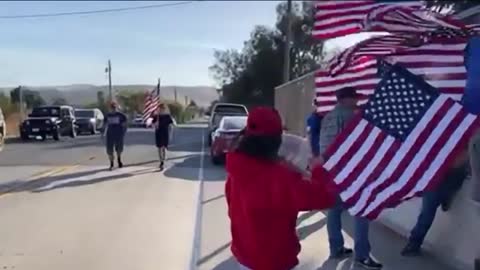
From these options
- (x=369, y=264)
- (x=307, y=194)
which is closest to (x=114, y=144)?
(x=369, y=264)

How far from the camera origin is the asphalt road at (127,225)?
7980 mm

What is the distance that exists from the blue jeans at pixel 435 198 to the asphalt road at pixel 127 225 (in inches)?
13.8

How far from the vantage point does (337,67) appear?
25.2ft

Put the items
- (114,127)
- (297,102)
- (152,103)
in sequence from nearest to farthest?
(114,127), (297,102), (152,103)

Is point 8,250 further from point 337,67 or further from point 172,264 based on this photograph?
point 337,67

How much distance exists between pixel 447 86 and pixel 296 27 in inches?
1988

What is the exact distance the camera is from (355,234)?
7434mm

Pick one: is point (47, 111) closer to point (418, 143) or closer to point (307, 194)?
point (418, 143)

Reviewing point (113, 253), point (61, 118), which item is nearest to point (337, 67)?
point (113, 253)

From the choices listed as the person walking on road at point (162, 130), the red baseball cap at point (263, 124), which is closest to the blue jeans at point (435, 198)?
the red baseball cap at point (263, 124)

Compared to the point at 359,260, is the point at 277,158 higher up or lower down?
higher up

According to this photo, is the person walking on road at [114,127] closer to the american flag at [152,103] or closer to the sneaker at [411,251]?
the american flag at [152,103]

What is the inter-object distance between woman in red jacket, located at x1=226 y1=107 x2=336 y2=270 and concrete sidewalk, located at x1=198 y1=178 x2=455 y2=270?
11.7ft

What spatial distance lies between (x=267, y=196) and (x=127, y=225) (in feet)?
21.6
